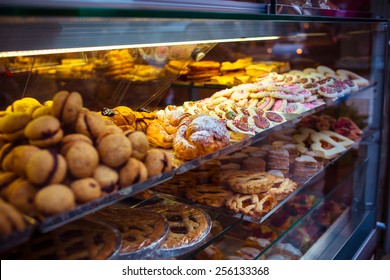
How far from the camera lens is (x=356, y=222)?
3057 millimetres

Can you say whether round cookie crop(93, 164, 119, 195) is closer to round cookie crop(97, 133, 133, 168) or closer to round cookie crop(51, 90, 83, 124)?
round cookie crop(97, 133, 133, 168)

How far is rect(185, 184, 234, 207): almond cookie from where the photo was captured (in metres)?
1.85

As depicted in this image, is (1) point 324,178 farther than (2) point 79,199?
Yes

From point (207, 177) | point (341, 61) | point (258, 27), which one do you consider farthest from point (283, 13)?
point (341, 61)

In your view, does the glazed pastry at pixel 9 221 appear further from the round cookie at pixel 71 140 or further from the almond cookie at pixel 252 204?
the almond cookie at pixel 252 204

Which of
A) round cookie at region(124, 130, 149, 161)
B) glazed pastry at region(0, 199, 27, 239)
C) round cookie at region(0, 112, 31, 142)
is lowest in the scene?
glazed pastry at region(0, 199, 27, 239)

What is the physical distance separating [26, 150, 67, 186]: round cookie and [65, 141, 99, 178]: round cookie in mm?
28

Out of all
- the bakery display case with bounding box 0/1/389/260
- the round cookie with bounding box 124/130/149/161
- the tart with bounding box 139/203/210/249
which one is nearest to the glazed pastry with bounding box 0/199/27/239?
the bakery display case with bounding box 0/1/389/260

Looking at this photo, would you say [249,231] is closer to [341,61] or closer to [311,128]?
[311,128]

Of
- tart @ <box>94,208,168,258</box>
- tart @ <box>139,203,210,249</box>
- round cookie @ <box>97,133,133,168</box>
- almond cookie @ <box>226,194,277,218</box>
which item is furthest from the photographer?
almond cookie @ <box>226,194,277,218</box>

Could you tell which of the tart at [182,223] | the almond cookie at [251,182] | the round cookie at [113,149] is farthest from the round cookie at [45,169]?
the almond cookie at [251,182]

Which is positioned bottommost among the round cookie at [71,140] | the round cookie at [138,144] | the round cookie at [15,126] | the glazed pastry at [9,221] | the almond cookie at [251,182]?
the almond cookie at [251,182]

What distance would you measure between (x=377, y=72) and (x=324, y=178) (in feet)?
2.97

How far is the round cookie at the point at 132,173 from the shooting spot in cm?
115
